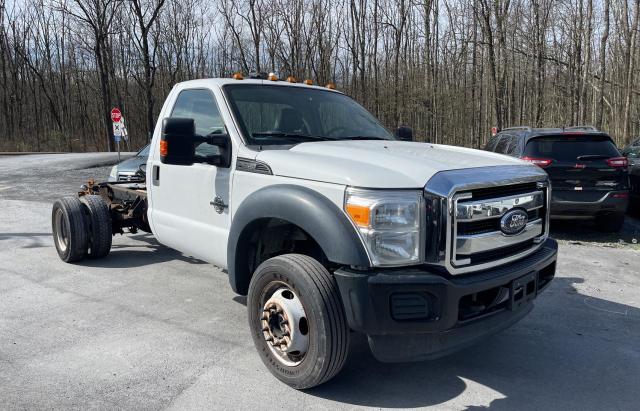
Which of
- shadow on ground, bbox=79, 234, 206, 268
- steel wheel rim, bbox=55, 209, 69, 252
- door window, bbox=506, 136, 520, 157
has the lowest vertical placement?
shadow on ground, bbox=79, 234, 206, 268

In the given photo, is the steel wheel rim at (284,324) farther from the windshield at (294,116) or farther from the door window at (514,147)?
the door window at (514,147)

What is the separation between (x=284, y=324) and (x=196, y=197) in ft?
4.95

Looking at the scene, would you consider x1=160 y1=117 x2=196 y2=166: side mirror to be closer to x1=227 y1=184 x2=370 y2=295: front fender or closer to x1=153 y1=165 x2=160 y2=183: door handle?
x1=227 y1=184 x2=370 y2=295: front fender

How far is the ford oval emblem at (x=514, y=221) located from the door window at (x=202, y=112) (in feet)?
7.14

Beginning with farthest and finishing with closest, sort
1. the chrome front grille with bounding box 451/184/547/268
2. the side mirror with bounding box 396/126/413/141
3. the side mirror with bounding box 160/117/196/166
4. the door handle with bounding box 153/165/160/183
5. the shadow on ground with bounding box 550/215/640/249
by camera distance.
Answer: the shadow on ground with bounding box 550/215/640/249, the side mirror with bounding box 396/126/413/141, the door handle with bounding box 153/165/160/183, the side mirror with bounding box 160/117/196/166, the chrome front grille with bounding box 451/184/547/268

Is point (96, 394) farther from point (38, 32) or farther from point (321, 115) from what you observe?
point (38, 32)

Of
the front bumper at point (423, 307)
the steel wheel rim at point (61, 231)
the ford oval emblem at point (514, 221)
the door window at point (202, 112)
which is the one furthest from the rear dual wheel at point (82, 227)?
the ford oval emblem at point (514, 221)

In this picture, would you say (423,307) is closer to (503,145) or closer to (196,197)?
(196,197)

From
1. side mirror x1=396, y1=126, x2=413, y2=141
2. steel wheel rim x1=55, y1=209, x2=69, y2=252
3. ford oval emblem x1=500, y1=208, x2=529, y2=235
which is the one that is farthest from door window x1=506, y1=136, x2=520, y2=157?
steel wheel rim x1=55, y1=209, x2=69, y2=252

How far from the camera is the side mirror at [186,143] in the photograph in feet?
12.1

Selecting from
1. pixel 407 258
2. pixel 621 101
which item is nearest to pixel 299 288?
pixel 407 258

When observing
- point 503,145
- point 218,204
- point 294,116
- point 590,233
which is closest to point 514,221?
point 294,116

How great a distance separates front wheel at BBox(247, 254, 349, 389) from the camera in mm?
2939

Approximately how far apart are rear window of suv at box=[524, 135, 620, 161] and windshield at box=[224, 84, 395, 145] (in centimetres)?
433
